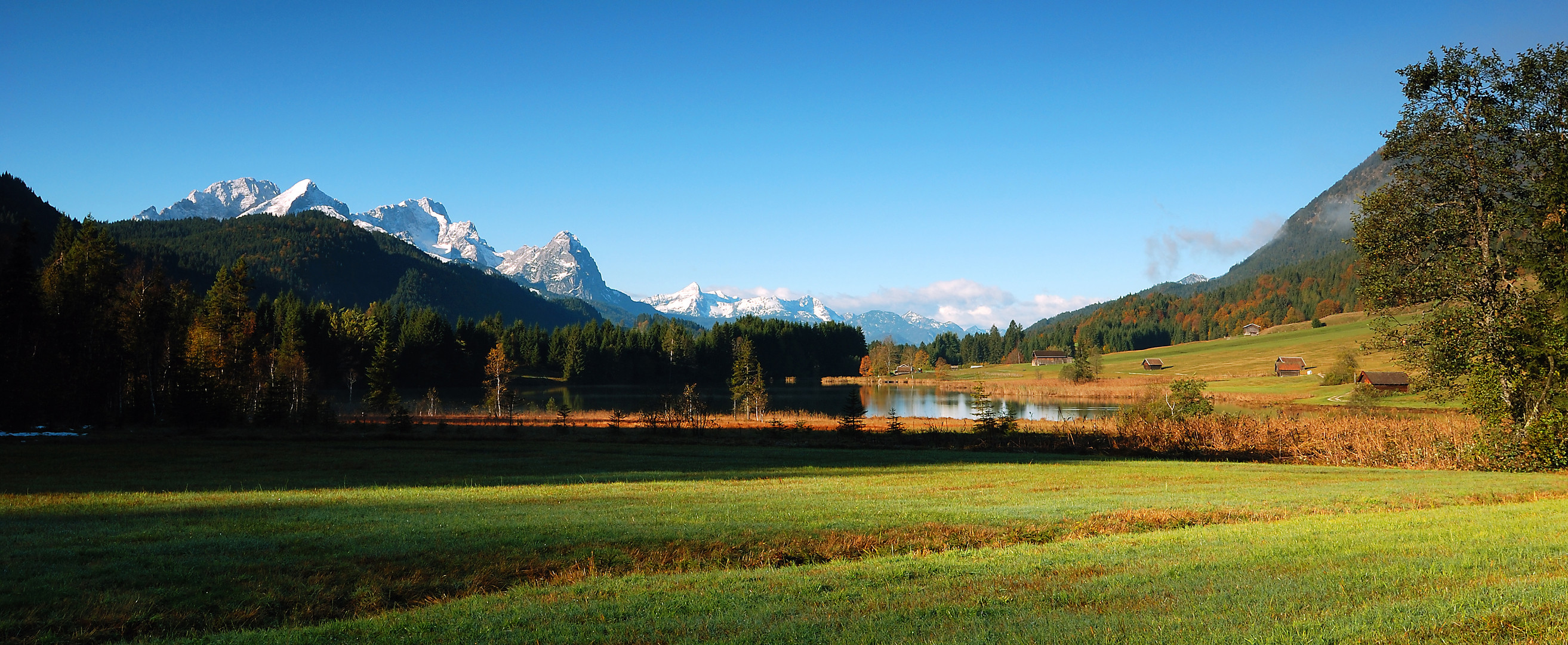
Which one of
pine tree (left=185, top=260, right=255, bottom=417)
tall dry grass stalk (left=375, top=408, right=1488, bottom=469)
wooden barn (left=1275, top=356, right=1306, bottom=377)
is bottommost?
tall dry grass stalk (left=375, top=408, right=1488, bottom=469)

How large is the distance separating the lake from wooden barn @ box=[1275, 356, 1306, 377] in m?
41.9

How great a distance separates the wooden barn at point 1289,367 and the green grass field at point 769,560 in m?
96.3

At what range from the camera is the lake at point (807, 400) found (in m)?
74.4

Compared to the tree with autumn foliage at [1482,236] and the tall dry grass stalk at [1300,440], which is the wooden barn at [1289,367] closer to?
the tall dry grass stalk at [1300,440]

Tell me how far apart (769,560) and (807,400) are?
277 ft

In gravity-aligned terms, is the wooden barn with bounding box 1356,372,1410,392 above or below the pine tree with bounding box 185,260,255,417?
below

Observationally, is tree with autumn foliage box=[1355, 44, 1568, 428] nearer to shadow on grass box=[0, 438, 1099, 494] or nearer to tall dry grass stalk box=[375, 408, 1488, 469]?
tall dry grass stalk box=[375, 408, 1488, 469]

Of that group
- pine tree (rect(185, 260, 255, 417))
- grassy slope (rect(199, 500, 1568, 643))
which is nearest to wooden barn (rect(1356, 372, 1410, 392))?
grassy slope (rect(199, 500, 1568, 643))

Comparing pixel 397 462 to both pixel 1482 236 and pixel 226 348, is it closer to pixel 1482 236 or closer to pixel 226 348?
pixel 226 348

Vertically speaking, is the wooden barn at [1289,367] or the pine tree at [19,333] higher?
the pine tree at [19,333]

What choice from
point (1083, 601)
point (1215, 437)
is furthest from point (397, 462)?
point (1215, 437)

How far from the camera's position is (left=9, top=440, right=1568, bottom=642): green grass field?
7.18 meters

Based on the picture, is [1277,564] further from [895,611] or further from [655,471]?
[655,471]

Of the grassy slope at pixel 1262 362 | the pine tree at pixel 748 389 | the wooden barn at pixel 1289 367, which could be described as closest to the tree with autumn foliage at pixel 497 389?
the pine tree at pixel 748 389
